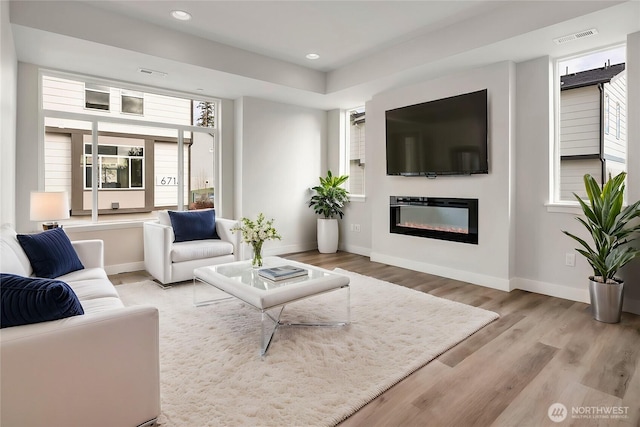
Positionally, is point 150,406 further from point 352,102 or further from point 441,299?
point 352,102

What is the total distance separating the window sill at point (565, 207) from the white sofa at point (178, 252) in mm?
3542

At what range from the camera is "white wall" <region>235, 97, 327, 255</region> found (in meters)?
5.63

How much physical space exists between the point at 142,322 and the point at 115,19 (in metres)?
3.37

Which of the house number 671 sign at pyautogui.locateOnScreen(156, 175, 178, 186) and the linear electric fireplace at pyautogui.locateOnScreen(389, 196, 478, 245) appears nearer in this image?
the linear electric fireplace at pyautogui.locateOnScreen(389, 196, 478, 245)

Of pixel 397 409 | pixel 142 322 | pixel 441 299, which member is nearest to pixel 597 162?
pixel 441 299

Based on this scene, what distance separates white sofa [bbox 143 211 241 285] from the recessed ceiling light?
2207mm

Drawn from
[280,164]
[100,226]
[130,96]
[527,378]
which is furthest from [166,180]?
[527,378]

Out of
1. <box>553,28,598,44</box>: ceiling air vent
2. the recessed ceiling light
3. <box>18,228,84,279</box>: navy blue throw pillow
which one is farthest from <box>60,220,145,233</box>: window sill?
<box>553,28,598,44</box>: ceiling air vent

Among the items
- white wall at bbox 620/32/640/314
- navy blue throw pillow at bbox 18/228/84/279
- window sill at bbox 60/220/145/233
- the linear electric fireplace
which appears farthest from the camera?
window sill at bbox 60/220/145/233

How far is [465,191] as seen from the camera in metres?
4.31

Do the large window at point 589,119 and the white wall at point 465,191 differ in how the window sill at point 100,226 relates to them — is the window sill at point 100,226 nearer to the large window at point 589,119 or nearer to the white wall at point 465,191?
the white wall at point 465,191

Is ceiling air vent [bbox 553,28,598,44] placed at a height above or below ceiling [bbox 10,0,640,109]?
below

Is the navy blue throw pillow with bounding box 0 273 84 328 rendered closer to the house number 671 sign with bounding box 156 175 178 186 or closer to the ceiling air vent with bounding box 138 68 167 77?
the ceiling air vent with bounding box 138 68 167 77

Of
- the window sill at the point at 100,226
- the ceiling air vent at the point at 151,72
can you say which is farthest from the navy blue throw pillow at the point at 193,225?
the ceiling air vent at the point at 151,72
